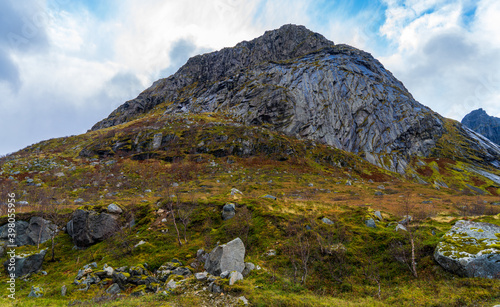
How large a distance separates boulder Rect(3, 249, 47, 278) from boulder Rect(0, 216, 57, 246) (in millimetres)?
5265

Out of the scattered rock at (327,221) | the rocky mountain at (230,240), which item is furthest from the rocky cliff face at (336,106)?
the scattered rock at (327,221)

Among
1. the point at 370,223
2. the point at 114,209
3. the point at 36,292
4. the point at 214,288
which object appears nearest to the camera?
the point at 214,288

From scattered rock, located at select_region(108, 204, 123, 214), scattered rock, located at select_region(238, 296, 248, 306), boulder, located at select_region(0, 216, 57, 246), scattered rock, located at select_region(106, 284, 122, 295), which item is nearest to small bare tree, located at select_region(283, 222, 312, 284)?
scattered rock, located at select_region(238, 296, 248, 306)

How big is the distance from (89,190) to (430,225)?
7151 cm

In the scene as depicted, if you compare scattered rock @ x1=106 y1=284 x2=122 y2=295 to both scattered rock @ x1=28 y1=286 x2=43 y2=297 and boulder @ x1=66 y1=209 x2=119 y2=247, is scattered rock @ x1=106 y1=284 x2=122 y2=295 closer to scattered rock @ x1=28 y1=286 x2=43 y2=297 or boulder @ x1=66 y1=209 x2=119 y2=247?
scattered rock @ x1=28 y1=286 x2=43 y2=297

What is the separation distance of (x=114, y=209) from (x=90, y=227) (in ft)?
12.4

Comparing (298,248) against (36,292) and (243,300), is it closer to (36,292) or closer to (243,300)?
(243,300)

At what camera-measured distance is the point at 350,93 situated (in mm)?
141250

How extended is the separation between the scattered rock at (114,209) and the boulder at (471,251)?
4004cm

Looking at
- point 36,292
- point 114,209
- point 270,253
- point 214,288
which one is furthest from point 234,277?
point 114,209

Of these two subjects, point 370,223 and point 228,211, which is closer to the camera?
point 370,223

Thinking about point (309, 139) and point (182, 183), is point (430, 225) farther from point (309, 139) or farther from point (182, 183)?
point (309, 139)

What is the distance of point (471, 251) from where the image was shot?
15.4 metres

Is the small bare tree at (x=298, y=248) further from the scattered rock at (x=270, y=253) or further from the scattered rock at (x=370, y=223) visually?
the scattered rock at (x=370, y=223)
